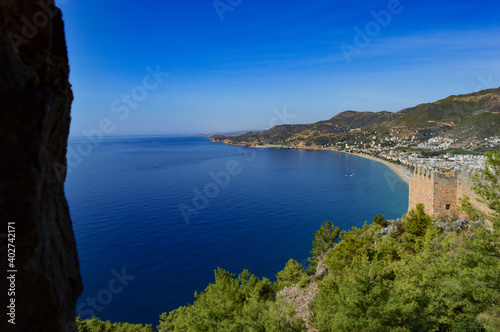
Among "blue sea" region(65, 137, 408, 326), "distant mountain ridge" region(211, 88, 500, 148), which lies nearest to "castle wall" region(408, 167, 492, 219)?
"blue sea" region(65, 137, 408, 326)

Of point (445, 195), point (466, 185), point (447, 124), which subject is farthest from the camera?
point (447, 124)

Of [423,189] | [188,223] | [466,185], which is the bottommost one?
[188,223]

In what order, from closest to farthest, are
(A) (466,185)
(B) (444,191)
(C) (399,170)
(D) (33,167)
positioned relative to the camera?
1. (D) (33,167)
2. (A) (466,185)
3. (B) (444,191)
4. (C) (399,170)

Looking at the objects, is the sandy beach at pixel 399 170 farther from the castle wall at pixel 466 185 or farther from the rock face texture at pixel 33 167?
the rock face texture at pixel 33 167

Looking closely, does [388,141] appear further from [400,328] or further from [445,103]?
[400,328]

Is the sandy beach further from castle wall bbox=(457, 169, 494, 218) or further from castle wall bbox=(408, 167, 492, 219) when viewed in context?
castle wall bbox=(457, 169, 494, 218)

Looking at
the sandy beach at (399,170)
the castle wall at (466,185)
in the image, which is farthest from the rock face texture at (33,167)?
the sandy beach at (399,170)

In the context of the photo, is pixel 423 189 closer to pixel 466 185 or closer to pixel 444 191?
pixel 444 191

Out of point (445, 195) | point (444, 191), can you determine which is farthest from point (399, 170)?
point (444, 191)
